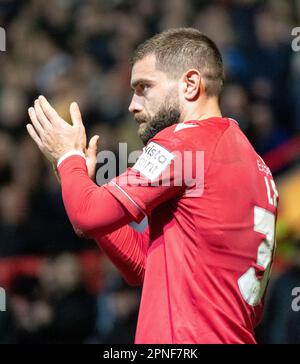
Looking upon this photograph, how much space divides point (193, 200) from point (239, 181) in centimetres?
20

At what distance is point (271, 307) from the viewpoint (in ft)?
20.3

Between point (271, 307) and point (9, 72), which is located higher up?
point (9, 72)

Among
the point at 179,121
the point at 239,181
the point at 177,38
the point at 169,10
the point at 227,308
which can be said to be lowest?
the point at 227,308

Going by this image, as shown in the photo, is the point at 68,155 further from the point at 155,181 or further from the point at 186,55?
the point at 186,55

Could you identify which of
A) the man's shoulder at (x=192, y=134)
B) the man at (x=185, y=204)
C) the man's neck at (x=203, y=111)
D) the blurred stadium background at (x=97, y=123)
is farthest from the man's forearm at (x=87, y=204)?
the blurred stadium background at (x=97, y=123)

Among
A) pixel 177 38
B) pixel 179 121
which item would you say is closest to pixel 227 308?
pixel 179 121

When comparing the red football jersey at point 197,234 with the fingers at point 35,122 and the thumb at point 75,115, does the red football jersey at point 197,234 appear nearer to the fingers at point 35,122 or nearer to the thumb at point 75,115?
the thumb at point 75,115

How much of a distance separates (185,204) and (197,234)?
13 centimetres

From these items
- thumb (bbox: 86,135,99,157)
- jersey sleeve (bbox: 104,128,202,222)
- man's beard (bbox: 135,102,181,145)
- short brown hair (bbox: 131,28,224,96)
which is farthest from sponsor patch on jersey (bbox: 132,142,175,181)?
short brown hair (bbox: 131,28,224,96)

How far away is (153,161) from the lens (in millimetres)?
3477

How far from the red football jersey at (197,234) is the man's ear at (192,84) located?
0.51 ft
